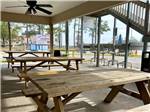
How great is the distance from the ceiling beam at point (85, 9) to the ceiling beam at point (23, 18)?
100 cm

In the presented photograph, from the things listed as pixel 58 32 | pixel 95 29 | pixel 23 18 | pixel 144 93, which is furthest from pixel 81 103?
pixel 58 32

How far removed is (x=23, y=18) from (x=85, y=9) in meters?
3.87

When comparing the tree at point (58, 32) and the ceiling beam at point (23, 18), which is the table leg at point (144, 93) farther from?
the tree at point (58, 32)

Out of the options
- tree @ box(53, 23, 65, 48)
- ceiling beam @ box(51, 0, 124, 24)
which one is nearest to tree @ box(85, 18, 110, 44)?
ceiling beam @ box(51, 0, 124, 24)

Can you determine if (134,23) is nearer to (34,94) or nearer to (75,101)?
(75,101)

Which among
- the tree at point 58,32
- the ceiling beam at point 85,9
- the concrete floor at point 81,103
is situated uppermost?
the ceiling beam at point 85,9

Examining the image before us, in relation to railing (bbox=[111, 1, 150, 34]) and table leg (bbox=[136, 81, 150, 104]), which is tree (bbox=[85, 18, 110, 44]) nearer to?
railing (bbox=[111, 1, 150, 34])

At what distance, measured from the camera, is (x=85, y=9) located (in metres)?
5.92

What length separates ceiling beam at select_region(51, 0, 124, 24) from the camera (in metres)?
4.98

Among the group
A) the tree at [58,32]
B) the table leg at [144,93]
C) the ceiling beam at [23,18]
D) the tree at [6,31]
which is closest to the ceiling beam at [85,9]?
the ceiling beam at [23,18]

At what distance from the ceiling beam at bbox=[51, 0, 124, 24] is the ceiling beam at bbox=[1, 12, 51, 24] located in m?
1.00

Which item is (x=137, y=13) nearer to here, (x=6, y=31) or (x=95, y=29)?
(x=95, y=29)

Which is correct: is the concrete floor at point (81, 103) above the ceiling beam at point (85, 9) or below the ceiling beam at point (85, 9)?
below

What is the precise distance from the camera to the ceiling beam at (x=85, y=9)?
498 centimetres
